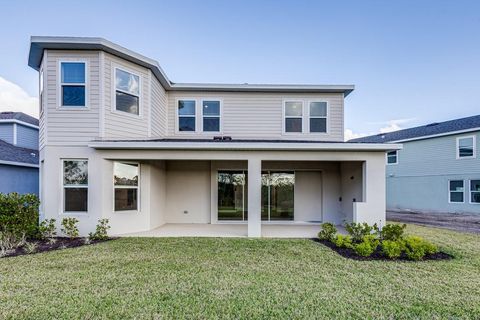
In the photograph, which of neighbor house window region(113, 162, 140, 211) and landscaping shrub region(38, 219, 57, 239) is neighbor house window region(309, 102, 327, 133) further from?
landscaping shrub region(38, 219, 57, 239)

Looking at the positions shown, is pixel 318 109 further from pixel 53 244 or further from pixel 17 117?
pixel 17 117

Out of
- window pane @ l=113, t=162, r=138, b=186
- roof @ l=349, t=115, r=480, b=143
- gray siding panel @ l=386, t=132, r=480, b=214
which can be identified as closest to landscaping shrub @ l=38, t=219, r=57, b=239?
window pane @ l=113, t=162, r=138, b=186

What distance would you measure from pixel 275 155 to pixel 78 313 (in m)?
6.00

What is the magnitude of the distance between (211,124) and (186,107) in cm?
130

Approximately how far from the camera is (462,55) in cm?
1295

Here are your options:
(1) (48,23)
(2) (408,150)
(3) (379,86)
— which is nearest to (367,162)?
(3) (379,86)

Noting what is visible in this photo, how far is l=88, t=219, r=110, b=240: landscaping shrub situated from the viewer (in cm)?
733

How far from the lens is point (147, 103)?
8805 mm

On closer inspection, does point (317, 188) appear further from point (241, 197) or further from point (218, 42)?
point (218, 42)

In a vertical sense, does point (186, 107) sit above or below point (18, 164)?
above

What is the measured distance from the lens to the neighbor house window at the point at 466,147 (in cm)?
1474

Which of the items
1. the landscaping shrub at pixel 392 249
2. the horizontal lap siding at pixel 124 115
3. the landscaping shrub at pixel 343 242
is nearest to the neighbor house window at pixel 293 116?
the landscaping shrub at pixel 343 242

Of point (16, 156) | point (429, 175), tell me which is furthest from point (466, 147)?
point (16, 156)

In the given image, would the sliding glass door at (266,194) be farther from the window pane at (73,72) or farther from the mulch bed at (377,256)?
the window pane at (73,72)
